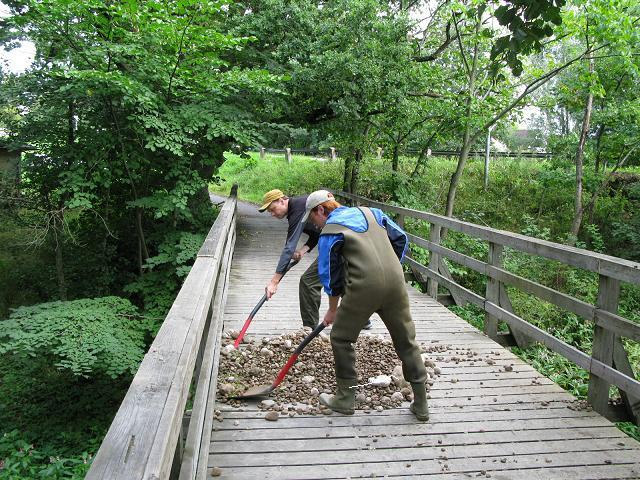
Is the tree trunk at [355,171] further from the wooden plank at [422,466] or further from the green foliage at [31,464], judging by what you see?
the wooden plank at [422,466]

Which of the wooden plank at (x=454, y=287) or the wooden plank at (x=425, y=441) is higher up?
the wooden plank at (x=454, y=287)

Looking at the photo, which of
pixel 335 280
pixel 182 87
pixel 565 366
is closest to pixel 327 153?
pixel 182 87

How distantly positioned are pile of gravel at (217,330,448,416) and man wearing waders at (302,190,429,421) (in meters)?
0.25

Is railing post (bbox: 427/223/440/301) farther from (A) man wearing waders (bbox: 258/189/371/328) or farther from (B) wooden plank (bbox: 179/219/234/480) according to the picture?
(B) wooden plank (bbox: 179/219/234/480)

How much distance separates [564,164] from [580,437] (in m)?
14.2

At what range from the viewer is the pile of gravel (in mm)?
3648

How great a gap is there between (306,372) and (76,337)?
258 centimetres

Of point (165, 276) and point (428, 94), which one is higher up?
point (428, 94)

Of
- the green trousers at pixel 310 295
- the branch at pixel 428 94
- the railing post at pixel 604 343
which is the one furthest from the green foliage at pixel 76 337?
the branch at pixel 428 94

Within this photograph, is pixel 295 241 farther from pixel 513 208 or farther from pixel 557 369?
pixel 513 208

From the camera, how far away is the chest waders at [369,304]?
3127 millimetres

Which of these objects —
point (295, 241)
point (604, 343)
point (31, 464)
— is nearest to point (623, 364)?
point (604, 343)

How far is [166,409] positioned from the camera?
1.44m

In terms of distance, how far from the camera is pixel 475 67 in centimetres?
1096
